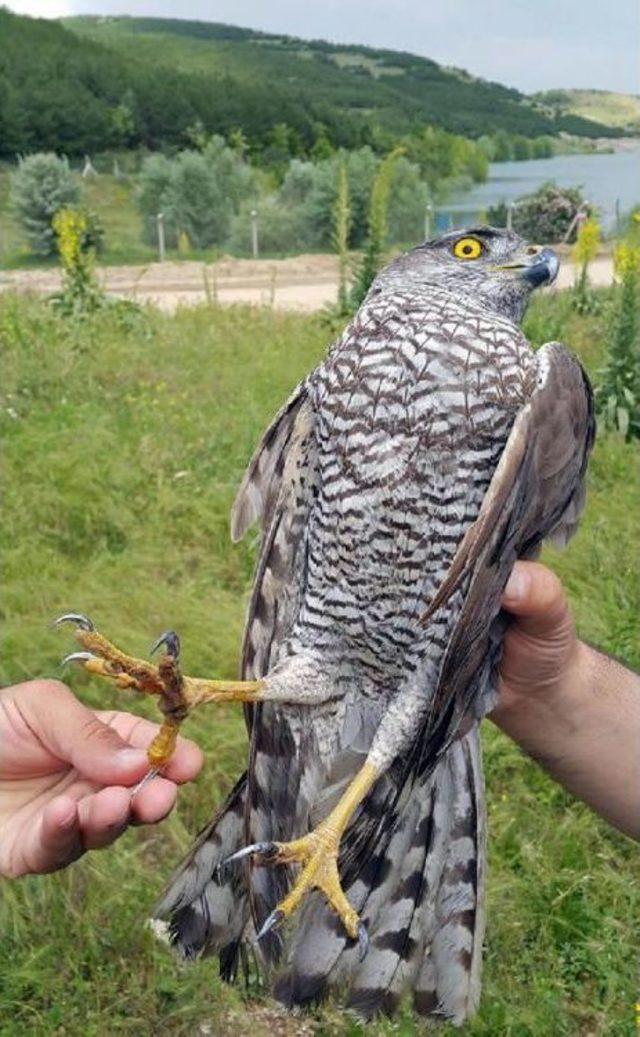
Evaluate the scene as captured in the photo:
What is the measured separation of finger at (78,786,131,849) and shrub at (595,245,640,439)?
6.35 meters

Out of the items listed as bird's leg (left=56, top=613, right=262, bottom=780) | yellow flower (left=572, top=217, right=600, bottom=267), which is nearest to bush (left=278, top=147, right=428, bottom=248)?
yellow flower (left=572, top=217, right=600, bottom=267)

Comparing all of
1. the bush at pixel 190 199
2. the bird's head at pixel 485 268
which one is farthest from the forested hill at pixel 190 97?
the bird's head at pixel 485 268

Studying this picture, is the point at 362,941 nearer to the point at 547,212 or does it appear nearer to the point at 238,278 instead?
the point at 547,212

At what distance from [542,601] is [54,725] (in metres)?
1.14

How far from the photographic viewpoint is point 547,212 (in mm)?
15656

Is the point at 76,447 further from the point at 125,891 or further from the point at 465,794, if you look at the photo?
the point at 465,794

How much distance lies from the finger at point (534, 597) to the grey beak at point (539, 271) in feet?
2.49

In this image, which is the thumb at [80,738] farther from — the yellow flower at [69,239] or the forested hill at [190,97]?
the forested hill at [190,97]

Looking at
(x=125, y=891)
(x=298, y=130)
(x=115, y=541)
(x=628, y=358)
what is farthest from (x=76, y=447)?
(x=298, y=130)

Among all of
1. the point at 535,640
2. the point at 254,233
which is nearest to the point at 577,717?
the point at 535,640

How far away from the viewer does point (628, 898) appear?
3.53 metres

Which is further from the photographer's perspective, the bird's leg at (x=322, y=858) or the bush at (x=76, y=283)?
the bush at (x=76, y=283)

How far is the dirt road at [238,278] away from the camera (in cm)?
1719

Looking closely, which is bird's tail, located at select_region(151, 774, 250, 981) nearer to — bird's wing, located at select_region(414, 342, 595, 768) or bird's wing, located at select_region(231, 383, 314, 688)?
bird's wing, located at select_region(231, 383, 314, 688)
